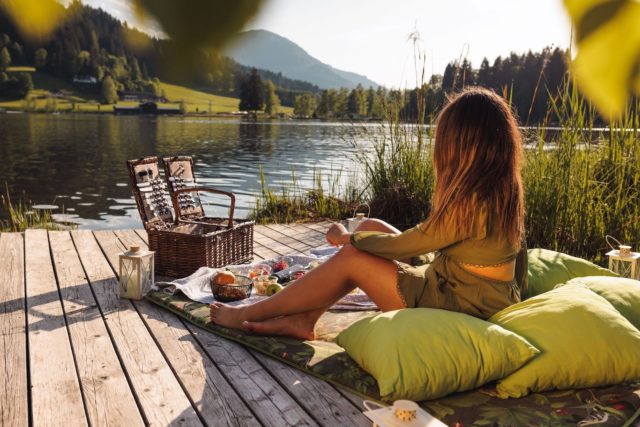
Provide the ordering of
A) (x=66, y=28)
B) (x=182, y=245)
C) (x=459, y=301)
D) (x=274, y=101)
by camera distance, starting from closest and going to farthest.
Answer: (x=66, y=28) < (x=274, y=101) < (x=459, y=301) < (x=182, y=245)

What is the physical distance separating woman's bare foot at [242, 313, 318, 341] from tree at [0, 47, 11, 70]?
6.92 feet

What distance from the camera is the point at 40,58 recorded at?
1.26 feet

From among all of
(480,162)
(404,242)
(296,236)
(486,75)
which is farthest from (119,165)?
(486,75)

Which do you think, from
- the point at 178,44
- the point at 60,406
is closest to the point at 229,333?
the point at 60,406

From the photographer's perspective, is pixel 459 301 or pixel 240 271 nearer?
pixel 459 301

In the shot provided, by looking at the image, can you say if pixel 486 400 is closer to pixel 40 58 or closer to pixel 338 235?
pixel 338 235

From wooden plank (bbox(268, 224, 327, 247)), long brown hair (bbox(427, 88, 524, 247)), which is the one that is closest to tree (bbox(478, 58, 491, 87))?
long brown hair (bbox(427, 88, 524, 247))

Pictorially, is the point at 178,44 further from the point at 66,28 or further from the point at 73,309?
the point at 73,309

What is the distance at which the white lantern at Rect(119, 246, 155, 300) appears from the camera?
9.50 feet

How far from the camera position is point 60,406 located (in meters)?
1.88

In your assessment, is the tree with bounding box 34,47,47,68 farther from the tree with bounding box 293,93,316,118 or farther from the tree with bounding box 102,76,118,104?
the tree with bounding box 293,93,316,118

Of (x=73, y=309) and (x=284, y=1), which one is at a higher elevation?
(x=284, y=1)

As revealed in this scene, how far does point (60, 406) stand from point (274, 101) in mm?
1553

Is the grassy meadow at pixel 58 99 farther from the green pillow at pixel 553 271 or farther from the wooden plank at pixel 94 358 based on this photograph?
the green pillow at pixel 553 271
